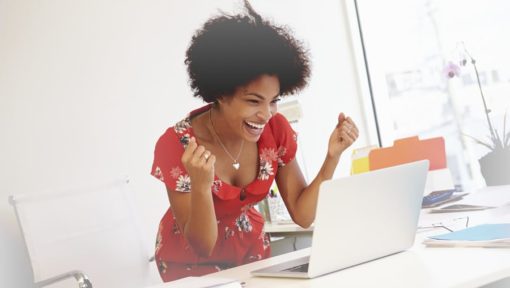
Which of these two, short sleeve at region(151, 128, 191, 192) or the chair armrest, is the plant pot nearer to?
short sleeve at region(151, 128, 191, 192)

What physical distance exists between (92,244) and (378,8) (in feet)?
7.61

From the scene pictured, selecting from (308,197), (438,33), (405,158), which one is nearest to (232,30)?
(308,197)

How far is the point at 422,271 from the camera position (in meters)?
1.07

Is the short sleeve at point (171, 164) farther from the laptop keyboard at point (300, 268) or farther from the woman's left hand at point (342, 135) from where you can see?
the laptop keyboard at point (300, 268)

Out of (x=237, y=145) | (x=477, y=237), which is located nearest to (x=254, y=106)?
(x=237, y=145)

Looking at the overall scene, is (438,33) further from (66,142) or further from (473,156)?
(66,142)

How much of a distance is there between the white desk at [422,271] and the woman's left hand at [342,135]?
43 centimetres

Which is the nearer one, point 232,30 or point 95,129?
point 232,30

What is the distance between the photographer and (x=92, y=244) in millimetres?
2197

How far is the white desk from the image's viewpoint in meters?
0.98

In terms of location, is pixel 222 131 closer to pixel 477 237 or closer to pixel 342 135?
pixel 342 135

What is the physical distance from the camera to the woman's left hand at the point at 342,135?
173 cm

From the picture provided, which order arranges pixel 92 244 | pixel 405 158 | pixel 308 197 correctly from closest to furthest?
pixel 308 197
pixel 92 244
pixel 405 158

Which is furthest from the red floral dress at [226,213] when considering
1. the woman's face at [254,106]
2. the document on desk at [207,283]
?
the document on desk at [207,283]
